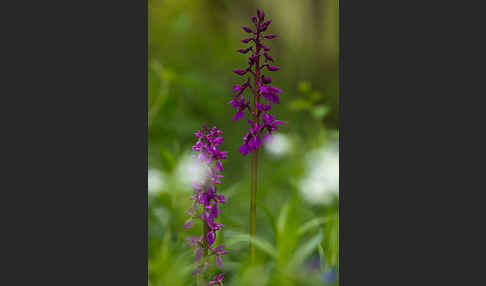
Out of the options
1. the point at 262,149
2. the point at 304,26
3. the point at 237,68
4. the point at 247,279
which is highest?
the point at 304,26

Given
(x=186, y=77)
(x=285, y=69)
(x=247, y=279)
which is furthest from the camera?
(x=186, y=77)

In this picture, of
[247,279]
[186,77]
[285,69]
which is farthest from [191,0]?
[247,279]

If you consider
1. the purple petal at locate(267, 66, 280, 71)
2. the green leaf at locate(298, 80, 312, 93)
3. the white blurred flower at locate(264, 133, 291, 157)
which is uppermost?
the purple petal at locate(267, 66, 280, 71)

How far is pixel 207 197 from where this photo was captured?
149 inches

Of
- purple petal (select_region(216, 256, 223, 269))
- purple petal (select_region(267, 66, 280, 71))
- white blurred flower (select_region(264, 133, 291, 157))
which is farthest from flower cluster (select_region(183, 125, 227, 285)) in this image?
purple petal (select_region(267, 66, 280, 71))

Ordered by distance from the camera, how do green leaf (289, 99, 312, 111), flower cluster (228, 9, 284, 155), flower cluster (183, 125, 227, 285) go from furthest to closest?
green leaf (289, 99, 312, 111) → flower cluster (228, 9, 284, 155) → flower cluster (183, 125, 227, 285)

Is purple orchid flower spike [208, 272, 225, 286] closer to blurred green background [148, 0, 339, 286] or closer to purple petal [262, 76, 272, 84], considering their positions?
blurred green background [148, 0, 339, 286]

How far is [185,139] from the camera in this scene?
13.8 feet

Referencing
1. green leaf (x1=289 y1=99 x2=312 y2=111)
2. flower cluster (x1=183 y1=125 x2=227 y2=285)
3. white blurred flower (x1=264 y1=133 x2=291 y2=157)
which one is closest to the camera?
flower cluster (x1=183 y1=125 x2=227 y2=285)

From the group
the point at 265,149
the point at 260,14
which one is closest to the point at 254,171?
the point at 265,149

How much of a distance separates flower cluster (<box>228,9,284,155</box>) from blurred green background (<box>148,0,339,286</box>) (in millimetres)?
69

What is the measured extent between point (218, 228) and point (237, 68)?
1104 millimetres

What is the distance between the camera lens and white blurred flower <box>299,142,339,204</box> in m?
4.19

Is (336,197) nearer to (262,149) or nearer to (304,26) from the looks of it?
(262,149)
